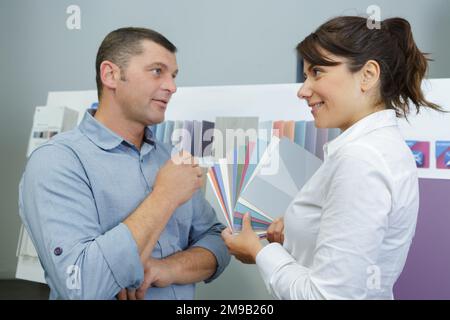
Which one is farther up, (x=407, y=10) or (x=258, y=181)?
(x=407, y=10)

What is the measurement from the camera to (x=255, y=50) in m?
2.04

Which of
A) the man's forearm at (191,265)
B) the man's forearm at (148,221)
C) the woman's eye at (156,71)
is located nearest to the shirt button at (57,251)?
the man's forearm at (148,221)

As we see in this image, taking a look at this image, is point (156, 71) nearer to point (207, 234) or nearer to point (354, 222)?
point (207, 234)

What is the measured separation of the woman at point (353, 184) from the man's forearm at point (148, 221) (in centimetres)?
16

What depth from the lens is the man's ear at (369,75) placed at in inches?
34.6

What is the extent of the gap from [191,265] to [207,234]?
0.51ft

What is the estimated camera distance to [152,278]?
1.02 metres

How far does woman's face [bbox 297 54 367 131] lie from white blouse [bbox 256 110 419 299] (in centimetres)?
5

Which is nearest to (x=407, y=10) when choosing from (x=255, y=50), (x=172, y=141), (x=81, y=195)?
(x=255, y=50)

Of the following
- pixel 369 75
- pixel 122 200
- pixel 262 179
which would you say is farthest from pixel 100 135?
pixel 369 75

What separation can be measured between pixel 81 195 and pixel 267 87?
83cm

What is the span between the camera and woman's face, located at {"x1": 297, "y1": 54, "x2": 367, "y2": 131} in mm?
893

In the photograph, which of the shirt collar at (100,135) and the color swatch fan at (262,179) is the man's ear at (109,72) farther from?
the color swatch fan at (262,179)

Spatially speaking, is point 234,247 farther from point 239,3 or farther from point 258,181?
point 239,3
